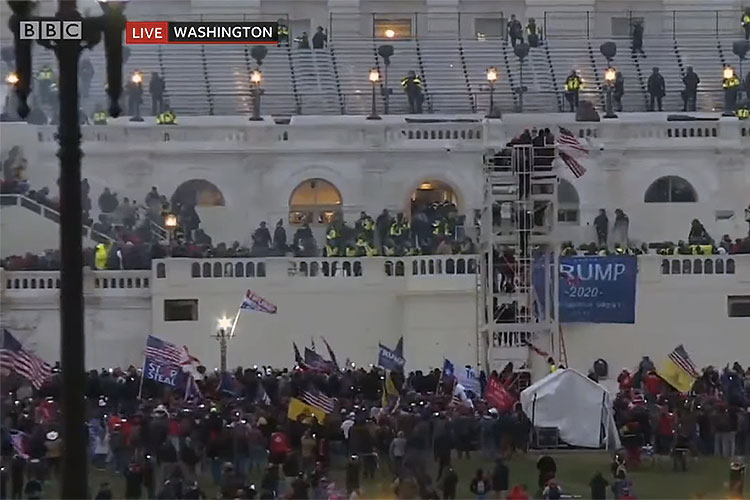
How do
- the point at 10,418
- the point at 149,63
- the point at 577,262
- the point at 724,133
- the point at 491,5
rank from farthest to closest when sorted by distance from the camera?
the point at 491,5 → the point at 149,63 → the point at 724,133 → the point at 577,262 → the point at 10,418

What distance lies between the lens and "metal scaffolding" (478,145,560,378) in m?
34.7

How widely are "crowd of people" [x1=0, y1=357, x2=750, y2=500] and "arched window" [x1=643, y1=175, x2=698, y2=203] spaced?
18377 mm

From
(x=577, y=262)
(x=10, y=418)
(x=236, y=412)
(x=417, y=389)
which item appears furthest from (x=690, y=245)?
(x=10, y=418)

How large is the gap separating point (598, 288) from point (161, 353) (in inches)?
409

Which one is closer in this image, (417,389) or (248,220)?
(417,389)

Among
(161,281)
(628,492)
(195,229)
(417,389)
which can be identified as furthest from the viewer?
(195,229)

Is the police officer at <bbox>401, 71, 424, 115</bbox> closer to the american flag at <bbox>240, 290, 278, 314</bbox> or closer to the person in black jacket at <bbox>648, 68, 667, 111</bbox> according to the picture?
the person in black jacket at <bbox>648, 68, 667, 111</bbox>

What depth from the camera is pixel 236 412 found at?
28.0 meters

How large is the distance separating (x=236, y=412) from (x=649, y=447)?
6.46 metres

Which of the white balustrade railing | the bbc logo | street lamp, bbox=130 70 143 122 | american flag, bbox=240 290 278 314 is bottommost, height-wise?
american flag, bbox=240 290 278 314

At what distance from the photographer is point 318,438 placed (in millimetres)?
26828

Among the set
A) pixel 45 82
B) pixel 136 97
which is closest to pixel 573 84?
pixel 136 97

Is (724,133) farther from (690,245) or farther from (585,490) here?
(585,490)

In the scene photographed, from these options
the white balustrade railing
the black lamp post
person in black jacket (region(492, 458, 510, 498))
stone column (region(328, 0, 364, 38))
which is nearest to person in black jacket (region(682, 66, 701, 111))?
the white balustrade railing
